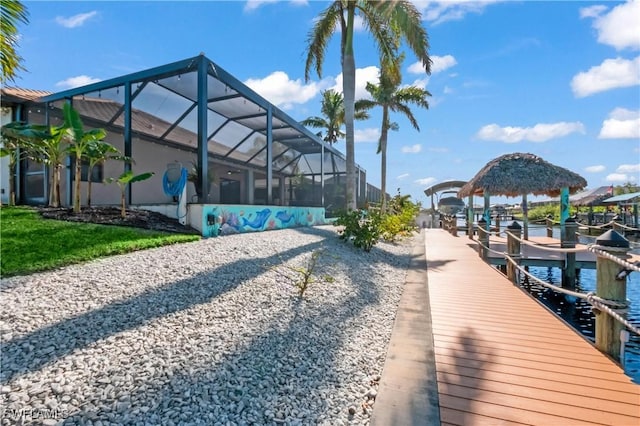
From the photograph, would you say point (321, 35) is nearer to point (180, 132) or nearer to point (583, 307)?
point (180, 132)

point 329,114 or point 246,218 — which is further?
point 329,114

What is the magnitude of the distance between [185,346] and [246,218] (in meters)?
6.73

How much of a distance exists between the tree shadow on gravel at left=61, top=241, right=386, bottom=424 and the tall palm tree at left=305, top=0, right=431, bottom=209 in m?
7.29

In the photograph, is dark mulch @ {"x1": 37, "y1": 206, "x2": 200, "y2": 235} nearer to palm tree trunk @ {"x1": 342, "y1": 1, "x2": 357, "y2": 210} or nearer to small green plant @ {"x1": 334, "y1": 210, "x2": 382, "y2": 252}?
small green plant @ {"x1": 334, "y1": 210, "x2": 382, "y2": 252}

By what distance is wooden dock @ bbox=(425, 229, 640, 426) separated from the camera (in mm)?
2125

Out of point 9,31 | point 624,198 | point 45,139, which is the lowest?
point 624,198

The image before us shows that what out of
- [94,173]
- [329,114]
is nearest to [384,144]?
[329,114]

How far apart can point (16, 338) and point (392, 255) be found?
7.64 metres

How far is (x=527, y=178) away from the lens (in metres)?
11.0

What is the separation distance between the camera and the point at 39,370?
7.22 ft

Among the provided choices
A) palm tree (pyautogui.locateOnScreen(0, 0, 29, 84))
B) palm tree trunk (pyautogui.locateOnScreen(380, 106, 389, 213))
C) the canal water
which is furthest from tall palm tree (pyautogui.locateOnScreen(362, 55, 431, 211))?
palm tree (pyautogui.locateOnScreen(0, 0, 29, 84))

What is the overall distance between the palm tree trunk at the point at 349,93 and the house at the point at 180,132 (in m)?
2.75

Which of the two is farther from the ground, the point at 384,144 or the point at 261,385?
the point at 384,144

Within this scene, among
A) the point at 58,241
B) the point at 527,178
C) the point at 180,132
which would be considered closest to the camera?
the point at 58,241
